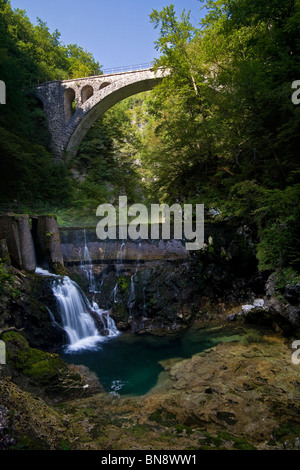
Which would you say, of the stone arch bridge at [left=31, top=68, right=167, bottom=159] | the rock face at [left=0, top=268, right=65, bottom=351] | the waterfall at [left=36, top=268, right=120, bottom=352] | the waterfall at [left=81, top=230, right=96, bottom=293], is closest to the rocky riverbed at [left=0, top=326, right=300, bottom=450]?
the rock face at [left=0, top=268, right=65, bottom=351]


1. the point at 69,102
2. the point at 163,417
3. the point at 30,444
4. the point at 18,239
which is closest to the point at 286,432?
the point at 163,417

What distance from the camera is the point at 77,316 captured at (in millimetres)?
10531

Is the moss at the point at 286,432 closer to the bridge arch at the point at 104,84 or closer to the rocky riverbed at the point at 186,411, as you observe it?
the rocky riverbed at the point at 186,411

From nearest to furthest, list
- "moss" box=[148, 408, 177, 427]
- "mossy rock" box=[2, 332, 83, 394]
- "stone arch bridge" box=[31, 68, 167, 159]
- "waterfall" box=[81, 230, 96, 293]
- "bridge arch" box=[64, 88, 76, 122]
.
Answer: "moss" box=[148, 408, 177, 427] < "mossy rock" box=[2, 332, 83, 394] < "waterfall" box=[81, 230, 96, 293] < "stone arch bridge" box=[31, 68, 167, 159] < "bridge arch" box=[64, 88, 76, 122]

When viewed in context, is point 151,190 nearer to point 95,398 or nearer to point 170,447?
point 95,398

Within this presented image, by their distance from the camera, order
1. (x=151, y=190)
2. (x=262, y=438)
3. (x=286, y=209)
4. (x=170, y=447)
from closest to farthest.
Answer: (x=170, y=447) → (x=262, y=438) → (x=286, y=209) → (x=151, y=190)

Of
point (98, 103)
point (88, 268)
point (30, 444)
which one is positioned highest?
Result: point (98, 103)

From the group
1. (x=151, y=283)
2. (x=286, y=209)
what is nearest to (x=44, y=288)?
(x=151, y=283)

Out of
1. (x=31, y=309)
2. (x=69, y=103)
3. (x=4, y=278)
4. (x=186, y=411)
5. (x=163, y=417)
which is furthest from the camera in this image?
(x=69, y=103)

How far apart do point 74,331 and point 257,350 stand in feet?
22.0

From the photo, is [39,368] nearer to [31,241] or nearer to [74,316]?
[74,316]

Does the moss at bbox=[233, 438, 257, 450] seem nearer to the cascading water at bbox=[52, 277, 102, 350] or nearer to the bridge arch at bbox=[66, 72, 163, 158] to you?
the cascading water at bbox=[52, 277, 102, 350]

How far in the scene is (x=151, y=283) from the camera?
12.0m

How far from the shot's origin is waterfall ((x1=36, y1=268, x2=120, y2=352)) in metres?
9.98
